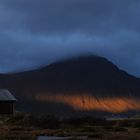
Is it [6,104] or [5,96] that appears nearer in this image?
[6,104]

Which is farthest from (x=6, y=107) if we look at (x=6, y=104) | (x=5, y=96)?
(x=5, y=96)

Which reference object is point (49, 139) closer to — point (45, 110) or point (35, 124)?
point (35, 124)

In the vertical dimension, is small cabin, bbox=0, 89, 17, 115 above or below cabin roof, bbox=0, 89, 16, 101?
below

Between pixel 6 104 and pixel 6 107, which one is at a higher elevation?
pixel 6 104

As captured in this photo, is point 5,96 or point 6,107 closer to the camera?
point 6,107

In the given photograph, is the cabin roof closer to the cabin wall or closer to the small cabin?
the small cabin

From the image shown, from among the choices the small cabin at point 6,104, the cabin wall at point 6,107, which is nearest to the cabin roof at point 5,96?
the small cabin at point 6,104

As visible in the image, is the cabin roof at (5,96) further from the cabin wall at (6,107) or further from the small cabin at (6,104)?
the cabin wall at (6,107)

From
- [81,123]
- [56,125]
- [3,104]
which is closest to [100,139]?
[56,125]

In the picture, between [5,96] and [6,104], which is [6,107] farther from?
[5,96]

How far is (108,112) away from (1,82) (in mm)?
39265

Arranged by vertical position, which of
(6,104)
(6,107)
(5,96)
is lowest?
(6,107)

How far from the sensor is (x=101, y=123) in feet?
235

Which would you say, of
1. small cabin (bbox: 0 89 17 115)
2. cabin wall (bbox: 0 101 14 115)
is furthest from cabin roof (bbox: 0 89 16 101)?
cabin wall (bbox: 0 101 14 115)
